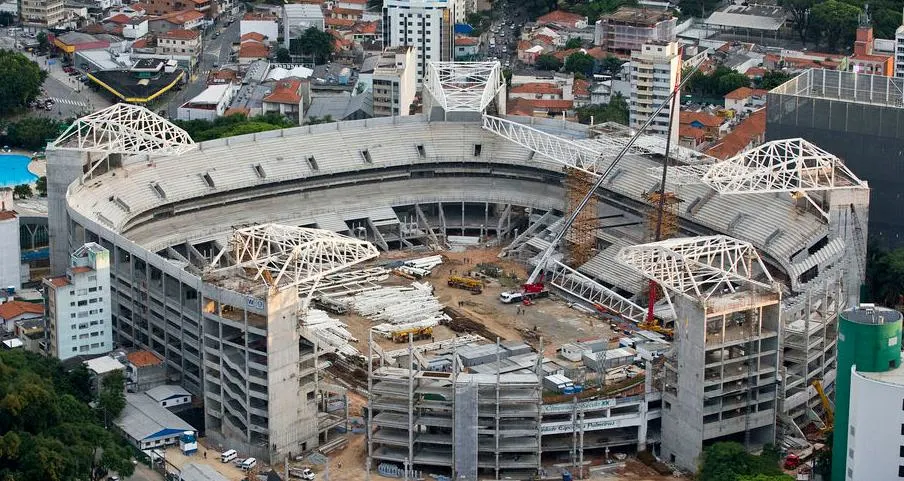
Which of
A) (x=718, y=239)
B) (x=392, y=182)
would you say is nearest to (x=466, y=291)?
(x=392, y=182)

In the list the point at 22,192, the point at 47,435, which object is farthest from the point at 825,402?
the point at 22,192

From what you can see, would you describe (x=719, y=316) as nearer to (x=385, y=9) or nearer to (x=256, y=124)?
(x=256, y=124)

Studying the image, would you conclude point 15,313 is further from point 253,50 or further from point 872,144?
point 253,50

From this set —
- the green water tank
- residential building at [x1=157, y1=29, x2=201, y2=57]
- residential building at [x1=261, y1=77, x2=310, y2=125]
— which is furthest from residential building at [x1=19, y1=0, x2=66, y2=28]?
the green water tank

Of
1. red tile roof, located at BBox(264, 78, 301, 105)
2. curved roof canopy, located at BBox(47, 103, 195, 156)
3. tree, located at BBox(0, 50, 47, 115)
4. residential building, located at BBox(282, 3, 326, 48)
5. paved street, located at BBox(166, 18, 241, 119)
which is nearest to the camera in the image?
curved roof canopy, located at BBox(47, 103, 195, 156)

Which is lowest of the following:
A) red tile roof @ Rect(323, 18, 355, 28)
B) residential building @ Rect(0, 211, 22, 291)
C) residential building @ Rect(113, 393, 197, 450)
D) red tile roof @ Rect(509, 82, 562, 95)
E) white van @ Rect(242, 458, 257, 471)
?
white van @ Rect(242, 458, 257, 471)

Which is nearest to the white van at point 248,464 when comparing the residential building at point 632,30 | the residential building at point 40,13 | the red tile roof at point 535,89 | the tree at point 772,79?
the red tile roof at point 535,89

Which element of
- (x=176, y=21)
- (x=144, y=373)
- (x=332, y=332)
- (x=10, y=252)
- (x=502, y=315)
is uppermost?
(x=176, y=21)

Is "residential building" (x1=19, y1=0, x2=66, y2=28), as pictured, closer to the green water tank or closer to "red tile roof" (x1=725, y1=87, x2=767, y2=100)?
"red tile roof" (x1=725, y1=87, x2=767, y2=100)
